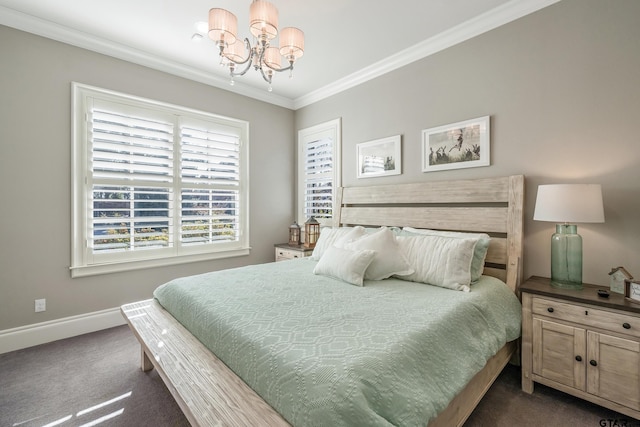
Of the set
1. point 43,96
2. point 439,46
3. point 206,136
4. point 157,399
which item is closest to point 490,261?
point 439,46

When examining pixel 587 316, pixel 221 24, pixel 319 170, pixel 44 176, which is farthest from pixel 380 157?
pixel 44 176

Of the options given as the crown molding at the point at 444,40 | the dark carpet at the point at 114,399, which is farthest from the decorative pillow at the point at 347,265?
the crown molding at the point at 444,40

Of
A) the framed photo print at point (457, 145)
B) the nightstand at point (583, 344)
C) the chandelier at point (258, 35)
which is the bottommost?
the nightstand at point (583, 344)

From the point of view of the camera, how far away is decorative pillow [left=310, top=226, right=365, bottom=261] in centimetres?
265

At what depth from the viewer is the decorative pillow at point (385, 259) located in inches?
86.4

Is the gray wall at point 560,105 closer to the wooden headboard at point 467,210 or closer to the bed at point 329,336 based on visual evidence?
the wooden headboard at point 467,210

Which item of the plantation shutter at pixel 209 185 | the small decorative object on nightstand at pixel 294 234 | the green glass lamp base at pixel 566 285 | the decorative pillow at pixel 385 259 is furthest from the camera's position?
the small decorative object on nightstand at pixel 294 234

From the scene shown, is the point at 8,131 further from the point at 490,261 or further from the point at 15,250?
the point at 490,261

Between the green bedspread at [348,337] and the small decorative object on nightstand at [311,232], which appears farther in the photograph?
the small decorative object on nightstand at [311,232]

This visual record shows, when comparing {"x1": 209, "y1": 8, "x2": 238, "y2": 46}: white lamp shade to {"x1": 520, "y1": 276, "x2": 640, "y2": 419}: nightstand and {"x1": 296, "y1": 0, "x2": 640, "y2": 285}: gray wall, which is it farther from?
{"x1": 520, "y1": 276, "x2": 640, "y2": 419}: nightstand

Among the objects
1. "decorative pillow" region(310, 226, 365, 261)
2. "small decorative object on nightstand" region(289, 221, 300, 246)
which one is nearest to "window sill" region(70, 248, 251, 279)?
"small decorative object on nightstand" region(289, 221, 300, 246)

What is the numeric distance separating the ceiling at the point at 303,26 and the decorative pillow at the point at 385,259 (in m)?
1.91

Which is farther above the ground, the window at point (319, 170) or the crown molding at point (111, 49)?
the crown molding at point (111, 49)

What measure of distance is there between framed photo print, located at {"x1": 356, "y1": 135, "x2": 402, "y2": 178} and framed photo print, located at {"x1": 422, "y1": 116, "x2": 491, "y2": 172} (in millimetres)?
314
